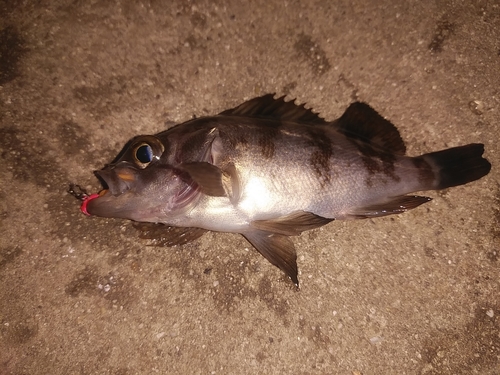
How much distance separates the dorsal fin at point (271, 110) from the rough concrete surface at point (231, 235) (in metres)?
0.39

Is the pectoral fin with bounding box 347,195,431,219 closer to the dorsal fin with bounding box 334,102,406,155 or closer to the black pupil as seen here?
the dorsal fin with bounding box 334,102,406,155

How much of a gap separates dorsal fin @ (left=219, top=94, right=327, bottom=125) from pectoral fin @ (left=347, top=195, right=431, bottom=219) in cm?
78

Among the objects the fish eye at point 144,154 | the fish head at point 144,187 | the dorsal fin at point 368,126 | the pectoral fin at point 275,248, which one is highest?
the dorsal fin at point 368,126

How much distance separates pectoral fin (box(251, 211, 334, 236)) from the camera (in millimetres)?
2139

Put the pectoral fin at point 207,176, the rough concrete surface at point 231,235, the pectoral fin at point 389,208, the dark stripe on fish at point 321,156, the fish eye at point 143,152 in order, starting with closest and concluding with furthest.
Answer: the pectoral fin at point 207,176, the fish eye at point 143,152, the dark stripe on fish at point 321,156, the pectoral fin at point 389,208, the rough concrete surface at point 231,235

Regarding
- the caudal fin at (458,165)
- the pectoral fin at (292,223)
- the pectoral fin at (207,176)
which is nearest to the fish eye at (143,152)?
the pectoral fin at (207,176)

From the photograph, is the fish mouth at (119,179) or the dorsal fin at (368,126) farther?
the dorsal fin at (368,126)

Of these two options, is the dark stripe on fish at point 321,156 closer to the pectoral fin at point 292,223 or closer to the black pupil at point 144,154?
the pectoral fin at point 292,223

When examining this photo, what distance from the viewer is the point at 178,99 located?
8.71 ft

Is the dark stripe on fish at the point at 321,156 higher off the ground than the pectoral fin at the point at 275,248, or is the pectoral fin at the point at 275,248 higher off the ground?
the dark stripe on fish at the point at 321,156

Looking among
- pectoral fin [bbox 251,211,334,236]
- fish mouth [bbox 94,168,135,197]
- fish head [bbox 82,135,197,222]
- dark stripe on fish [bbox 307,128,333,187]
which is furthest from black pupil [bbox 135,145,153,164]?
dark stripe on fish [bbox 307,128,333,187]

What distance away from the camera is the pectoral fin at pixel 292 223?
2.14 meters

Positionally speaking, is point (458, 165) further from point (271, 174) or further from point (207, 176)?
point (207, 176)

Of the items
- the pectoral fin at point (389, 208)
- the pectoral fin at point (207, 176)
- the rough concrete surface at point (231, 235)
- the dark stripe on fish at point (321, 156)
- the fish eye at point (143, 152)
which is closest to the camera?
the pectoral fin at point (207, 176)
